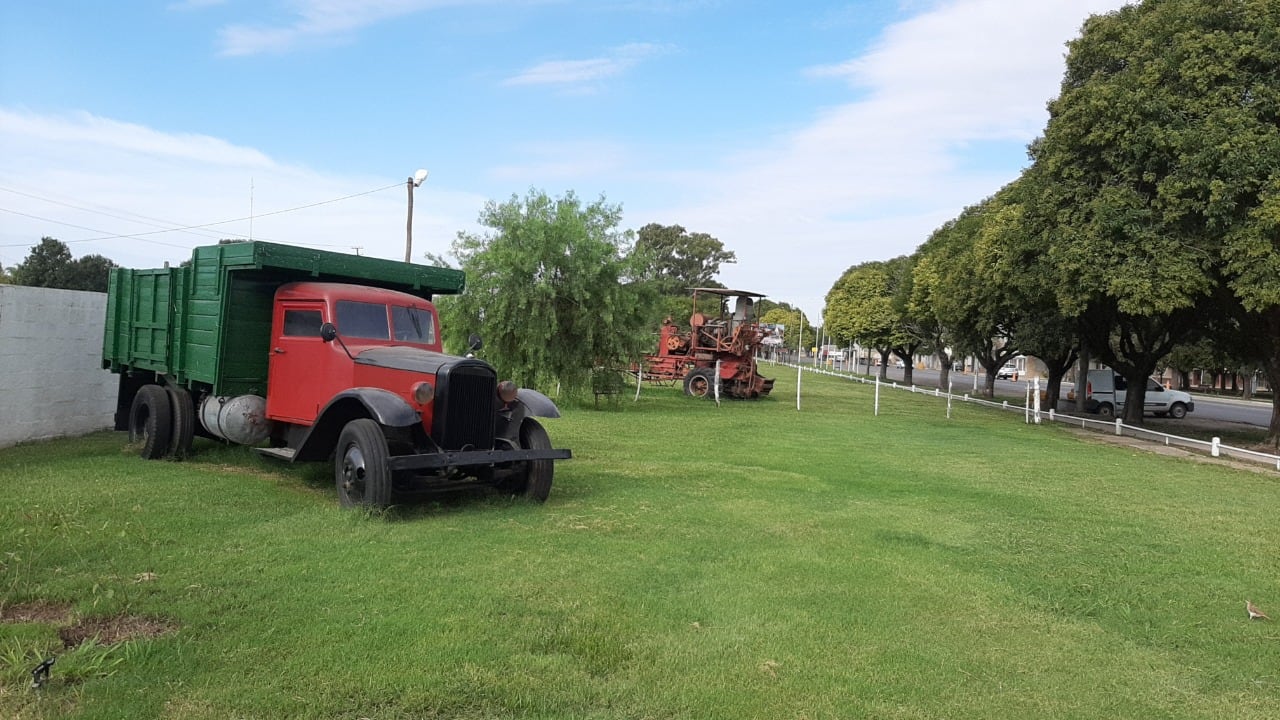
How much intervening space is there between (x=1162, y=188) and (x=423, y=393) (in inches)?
624

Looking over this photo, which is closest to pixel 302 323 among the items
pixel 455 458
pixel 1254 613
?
pixel 455 458

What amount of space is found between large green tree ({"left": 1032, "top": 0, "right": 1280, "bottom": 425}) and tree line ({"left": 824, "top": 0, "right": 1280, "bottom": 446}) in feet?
0.09

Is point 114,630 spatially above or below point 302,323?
below

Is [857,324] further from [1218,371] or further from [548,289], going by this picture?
[548,289]

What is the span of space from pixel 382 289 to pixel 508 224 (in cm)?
1063

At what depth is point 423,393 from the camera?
757cm

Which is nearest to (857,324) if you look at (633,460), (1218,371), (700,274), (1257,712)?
(1218,371)

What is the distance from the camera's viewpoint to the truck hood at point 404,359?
25.6ft

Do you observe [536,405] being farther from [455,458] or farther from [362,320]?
[362,320]

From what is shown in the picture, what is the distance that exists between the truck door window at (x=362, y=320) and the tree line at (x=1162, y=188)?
14.8m

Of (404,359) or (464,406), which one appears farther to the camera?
(404,359)

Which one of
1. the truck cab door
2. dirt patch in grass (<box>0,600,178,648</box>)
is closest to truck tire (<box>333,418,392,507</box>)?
the truck cab door

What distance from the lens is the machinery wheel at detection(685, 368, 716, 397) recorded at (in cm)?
2623

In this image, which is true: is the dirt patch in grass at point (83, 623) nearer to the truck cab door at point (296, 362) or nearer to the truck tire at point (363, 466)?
the truck tire at point (363, 466)
